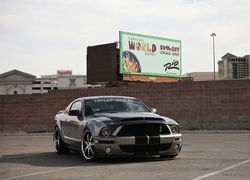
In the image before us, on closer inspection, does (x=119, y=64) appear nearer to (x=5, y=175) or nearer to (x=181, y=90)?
(x=181, y=90)

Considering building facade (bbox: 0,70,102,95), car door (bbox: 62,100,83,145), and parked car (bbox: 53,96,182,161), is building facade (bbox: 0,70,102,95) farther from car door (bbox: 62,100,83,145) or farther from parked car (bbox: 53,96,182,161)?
parked car (bbox: 53,96,182,161)

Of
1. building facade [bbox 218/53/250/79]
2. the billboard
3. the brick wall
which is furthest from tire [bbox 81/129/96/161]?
building facade [bbox 218/53/250/79]

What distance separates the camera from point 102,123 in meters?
10.8

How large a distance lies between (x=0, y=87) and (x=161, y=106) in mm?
133613

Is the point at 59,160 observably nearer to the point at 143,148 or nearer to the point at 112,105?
the point at 112,105

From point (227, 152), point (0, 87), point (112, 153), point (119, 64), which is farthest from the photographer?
point (0, 87)

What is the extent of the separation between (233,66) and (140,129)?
116483 millimetres

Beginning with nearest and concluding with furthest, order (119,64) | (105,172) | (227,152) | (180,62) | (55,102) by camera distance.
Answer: (105,172), (227,152), (55,102), (119,64), (180,62)

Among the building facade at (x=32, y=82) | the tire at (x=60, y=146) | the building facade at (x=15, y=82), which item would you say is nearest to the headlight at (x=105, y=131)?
the tire at (x=60, y=146)

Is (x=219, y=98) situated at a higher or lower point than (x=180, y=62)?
lower

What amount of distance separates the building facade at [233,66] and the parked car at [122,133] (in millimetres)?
112889

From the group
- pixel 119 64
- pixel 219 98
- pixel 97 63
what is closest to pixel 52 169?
pixel 219 98

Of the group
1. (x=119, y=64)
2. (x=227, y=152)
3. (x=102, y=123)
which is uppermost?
(x=119, y=64)

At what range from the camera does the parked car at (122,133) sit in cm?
1059
